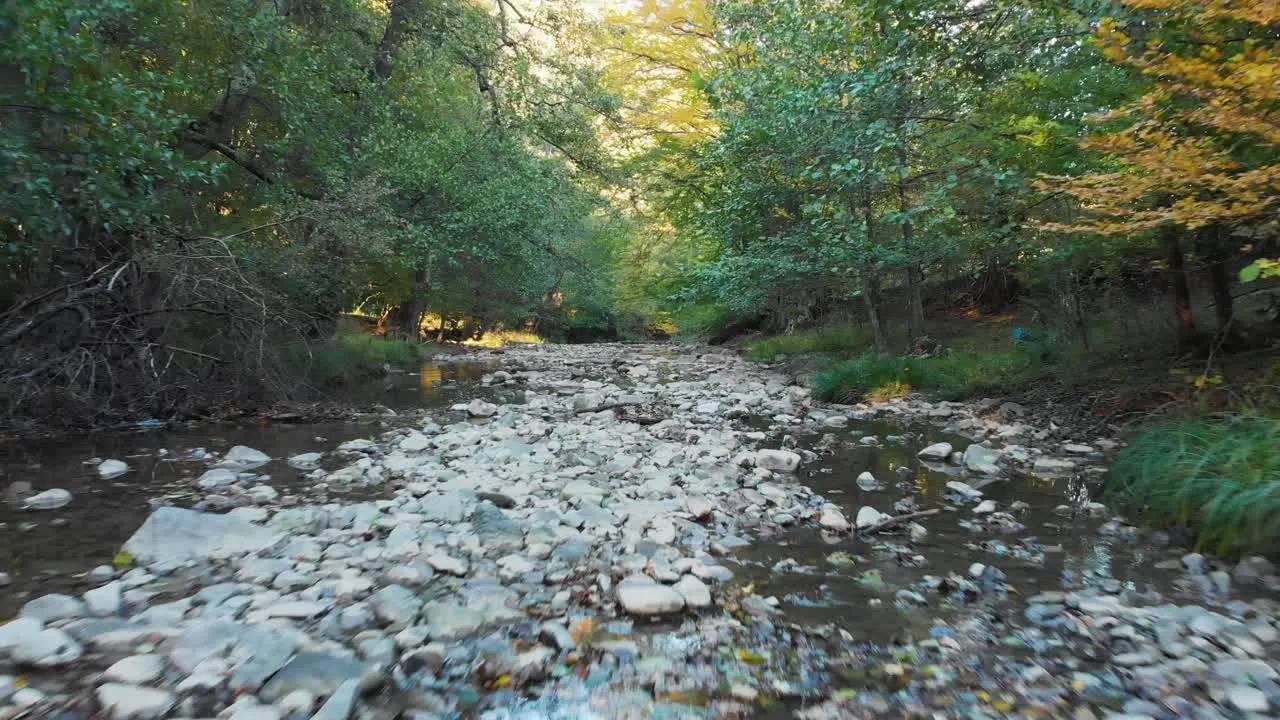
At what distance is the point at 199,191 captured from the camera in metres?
9.82

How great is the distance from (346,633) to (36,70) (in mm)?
6073

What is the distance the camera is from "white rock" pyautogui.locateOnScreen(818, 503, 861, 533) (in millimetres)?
4203

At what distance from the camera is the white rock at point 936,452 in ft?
20.2

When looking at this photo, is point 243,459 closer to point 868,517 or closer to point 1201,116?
point 868,517

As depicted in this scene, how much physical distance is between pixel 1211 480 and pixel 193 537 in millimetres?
5879

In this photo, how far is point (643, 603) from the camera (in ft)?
10.0

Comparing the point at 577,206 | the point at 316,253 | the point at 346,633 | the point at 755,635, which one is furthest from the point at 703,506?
the point at 577,206

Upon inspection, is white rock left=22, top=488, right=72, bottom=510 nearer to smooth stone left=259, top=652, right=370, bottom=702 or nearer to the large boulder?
the large boulder

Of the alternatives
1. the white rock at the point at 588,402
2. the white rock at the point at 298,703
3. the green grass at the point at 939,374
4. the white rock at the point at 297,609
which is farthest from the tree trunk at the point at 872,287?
the white rock at the point at 298,703

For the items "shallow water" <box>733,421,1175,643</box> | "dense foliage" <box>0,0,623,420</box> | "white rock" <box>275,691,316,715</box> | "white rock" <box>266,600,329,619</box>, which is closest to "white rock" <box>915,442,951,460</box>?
"shallow water" <box>733,421,1175,643</box>

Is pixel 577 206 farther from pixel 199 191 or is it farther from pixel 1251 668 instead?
pixel 1251 668

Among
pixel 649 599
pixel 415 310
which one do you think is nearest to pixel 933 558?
pixel 649 599

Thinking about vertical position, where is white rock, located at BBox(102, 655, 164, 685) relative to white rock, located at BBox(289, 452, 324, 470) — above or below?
below

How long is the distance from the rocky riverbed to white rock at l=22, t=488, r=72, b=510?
4 centimetres
